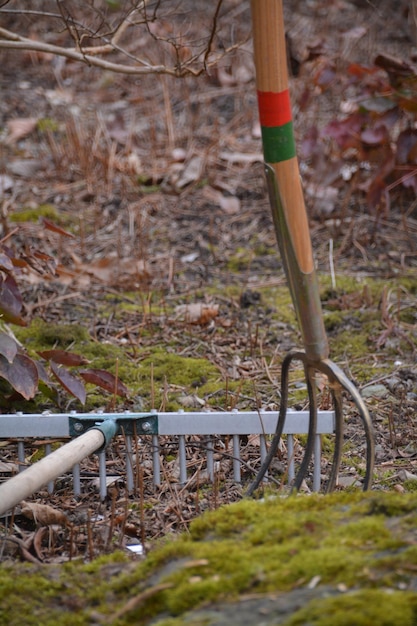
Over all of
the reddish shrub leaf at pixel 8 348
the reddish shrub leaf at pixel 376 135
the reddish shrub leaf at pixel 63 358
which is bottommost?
the reddish shrub leaf at pixel 63 358

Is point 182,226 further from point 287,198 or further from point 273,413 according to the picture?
point 287,198

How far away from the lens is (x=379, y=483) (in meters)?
2.07

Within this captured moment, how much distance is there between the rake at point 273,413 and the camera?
163 centimetres

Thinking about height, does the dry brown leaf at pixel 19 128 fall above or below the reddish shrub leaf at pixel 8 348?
above

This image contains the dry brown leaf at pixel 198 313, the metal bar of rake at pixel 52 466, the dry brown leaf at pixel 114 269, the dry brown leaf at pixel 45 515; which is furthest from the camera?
the dry brown leaf at pixel 114 269

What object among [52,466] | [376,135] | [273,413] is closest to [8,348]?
[52,466]

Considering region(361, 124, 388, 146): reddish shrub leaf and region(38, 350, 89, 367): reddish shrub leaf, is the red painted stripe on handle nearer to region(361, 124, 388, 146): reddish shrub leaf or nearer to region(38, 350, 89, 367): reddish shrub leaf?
region(38, 350, 89, 367): reddish shrub leaf

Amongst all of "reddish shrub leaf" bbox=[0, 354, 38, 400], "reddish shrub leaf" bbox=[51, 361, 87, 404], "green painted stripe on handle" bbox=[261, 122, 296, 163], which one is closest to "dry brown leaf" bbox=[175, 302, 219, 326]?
"reddish shrub leaf" bbox=[51, 361, 87, 404]

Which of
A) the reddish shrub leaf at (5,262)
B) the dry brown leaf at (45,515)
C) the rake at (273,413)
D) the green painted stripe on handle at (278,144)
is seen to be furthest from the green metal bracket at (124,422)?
the green painted stripe on handle at (278,144)

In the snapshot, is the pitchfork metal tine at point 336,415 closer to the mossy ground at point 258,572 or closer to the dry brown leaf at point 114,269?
the mossy ground at point 258,572

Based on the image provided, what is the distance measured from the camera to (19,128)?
5820 millimetres

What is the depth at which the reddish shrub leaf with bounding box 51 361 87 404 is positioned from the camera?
2.28 m

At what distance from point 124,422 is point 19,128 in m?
4.37

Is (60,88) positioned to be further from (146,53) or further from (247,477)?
(247,477)
